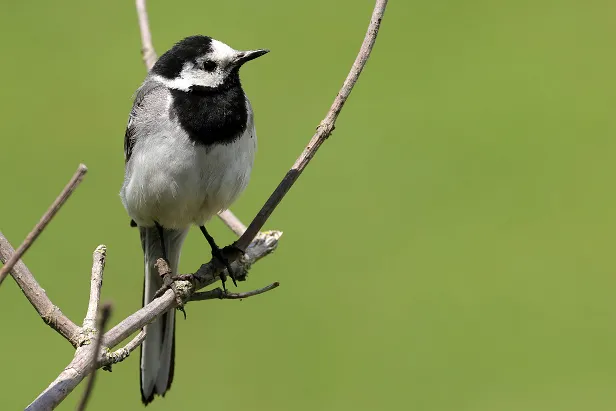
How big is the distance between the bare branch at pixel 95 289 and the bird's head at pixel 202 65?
3.98 feet

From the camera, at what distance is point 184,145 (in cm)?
311

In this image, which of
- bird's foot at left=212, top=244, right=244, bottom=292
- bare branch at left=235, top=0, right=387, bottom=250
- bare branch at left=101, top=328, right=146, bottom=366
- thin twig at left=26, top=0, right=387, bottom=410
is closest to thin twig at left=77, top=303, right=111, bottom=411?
thin twig at left=26, top=0, right=387, bottom=410

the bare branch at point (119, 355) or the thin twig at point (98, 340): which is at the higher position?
the thin twig at point (98, 340)

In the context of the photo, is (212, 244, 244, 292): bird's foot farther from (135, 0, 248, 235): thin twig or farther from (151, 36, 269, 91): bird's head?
(151, 36, 269, 91): bird's head

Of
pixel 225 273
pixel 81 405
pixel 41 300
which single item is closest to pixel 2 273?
pixel 81 405

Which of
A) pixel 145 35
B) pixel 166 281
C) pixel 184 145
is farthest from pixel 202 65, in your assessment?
pixel 166 281

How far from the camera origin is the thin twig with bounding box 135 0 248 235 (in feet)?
10.3

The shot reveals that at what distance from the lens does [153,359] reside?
3268 millimetres

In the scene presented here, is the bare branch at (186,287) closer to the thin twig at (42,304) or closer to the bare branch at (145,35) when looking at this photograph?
the thin twig at (42,304)

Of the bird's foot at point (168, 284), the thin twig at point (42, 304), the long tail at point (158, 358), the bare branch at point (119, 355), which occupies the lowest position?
the long tail at point (158, 358)

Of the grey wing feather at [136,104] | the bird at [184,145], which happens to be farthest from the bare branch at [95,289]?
the grey wing feather at [136,104]

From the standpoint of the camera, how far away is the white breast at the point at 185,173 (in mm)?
3117

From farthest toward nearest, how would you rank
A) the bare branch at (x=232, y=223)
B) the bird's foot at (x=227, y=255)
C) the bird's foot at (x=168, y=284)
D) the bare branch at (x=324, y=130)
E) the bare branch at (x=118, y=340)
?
the bare branch at (x=232, y=223)
the bird's foot at (x=227, y=255)
the bare branch at (x=324, y=130)
the bird's foot at (x=168, y=284)
the bare branch at (x=118, y=340)

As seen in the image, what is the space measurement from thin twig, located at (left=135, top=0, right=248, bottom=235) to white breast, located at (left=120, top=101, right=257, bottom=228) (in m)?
0.06
